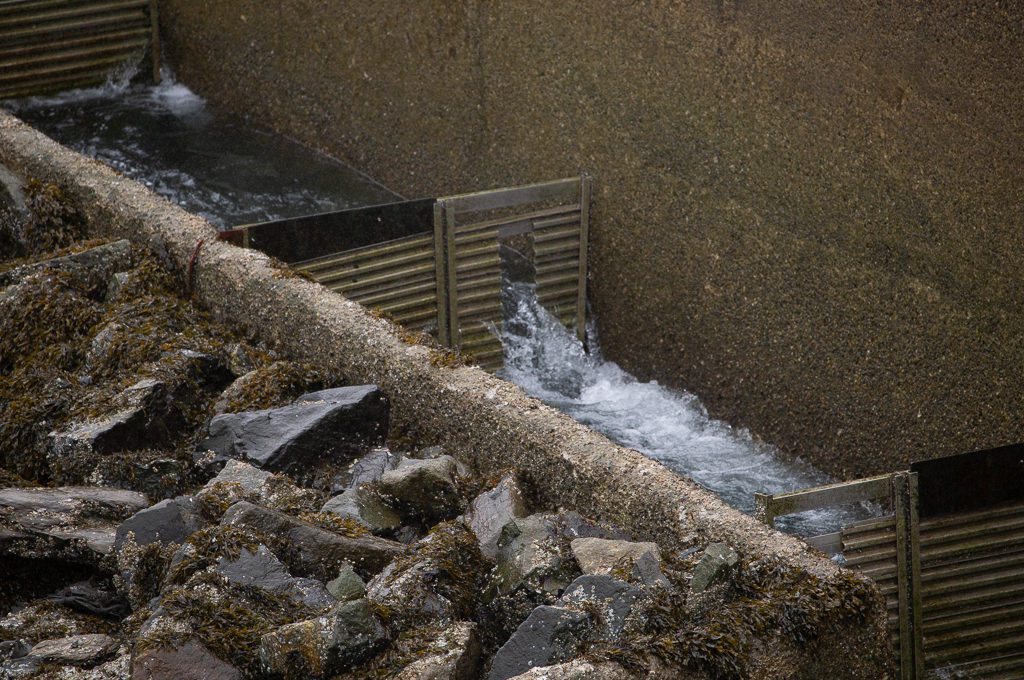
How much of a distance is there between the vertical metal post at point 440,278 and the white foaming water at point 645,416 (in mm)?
377

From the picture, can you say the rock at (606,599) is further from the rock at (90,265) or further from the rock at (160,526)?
the rock at (90,265)

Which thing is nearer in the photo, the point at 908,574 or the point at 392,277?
the point at 908,574

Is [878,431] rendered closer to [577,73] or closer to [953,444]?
[953,444]

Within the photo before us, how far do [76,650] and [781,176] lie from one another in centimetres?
369

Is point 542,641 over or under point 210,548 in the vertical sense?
under

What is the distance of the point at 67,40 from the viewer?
915 centimetres

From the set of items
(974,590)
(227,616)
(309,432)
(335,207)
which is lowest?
(974,590)

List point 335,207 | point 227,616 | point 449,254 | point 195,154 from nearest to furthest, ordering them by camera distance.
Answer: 1. point 227,616
2. point 449,254
3. point 335,207
4. point 195,154

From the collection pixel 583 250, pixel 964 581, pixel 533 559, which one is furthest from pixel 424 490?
pixel 583 250

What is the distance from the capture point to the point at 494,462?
3.06 metres

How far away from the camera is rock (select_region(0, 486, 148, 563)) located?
276 cm

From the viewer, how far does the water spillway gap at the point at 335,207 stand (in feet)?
18.1

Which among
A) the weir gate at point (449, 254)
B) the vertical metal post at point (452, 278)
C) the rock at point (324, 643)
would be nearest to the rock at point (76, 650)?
the rock at point (324, 643)

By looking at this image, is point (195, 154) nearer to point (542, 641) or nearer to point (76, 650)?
point (76, 650)
